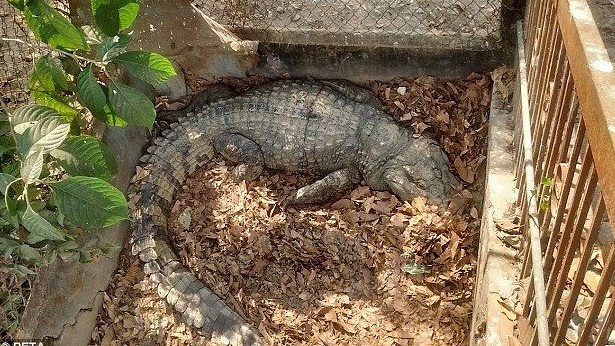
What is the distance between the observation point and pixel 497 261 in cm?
241

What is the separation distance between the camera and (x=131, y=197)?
3971 millimetres

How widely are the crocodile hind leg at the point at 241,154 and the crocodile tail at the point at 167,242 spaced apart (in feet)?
0.45

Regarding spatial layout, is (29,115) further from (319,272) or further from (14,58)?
(319,272)

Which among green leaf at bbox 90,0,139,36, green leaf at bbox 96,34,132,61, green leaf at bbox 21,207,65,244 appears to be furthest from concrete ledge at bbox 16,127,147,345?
green leaf at bbox 90,0,139,36

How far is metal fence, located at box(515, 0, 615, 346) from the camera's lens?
1.34 metres

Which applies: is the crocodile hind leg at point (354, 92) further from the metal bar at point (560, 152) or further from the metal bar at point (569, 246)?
the metal bar at point (569, 246)

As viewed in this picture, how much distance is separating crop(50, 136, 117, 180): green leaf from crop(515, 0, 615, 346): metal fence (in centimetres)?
181

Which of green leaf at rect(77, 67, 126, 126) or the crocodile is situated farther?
the crocodile

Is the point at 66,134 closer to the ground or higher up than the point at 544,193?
higher up

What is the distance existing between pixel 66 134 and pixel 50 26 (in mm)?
448

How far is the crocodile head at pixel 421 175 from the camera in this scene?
154 inches

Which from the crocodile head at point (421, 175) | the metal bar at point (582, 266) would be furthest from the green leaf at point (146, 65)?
the crocodile head at point (421, 175)

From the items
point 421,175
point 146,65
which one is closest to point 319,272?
point 421,175

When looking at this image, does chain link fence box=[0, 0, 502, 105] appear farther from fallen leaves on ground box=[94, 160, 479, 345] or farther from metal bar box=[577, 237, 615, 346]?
metal bar box=[577, 237, 615, 346]
